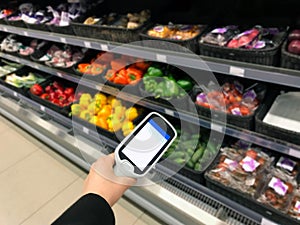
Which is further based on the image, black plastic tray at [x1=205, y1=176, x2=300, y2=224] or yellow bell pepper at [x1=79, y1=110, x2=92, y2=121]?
yellow bell pepper at [x1=79, y1=110, x2=92, y2=121]

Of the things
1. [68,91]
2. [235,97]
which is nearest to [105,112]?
[68,91]

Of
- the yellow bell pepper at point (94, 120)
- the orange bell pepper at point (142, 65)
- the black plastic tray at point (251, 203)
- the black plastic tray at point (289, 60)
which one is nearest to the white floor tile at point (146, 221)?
the black plastic tray at point (251, 203)

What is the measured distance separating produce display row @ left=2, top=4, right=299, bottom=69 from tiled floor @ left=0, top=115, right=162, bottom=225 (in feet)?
3.67

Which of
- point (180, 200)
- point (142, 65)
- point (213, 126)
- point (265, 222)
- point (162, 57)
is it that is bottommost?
point (180, 200)

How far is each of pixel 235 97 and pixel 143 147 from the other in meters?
0.64

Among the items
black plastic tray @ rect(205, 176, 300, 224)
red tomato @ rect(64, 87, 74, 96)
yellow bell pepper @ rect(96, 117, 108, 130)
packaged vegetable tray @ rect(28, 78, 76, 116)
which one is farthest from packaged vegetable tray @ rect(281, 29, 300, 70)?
red tomato @ rect(64, 87, 74, 96)

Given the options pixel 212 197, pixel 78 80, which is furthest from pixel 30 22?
pixel 212 197

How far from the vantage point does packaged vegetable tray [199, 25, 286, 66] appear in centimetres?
106

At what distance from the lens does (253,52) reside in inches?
42.5

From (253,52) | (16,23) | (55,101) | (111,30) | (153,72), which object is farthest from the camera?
(55,101)

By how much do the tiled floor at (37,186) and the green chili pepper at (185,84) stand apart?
0.89 metres

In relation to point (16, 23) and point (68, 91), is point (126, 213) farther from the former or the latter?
point (16, 23)

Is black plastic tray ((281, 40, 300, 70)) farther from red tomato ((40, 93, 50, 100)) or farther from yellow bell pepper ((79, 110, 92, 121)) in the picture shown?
red tomato ((40, 93, 50, 100))

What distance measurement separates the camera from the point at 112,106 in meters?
2.07
